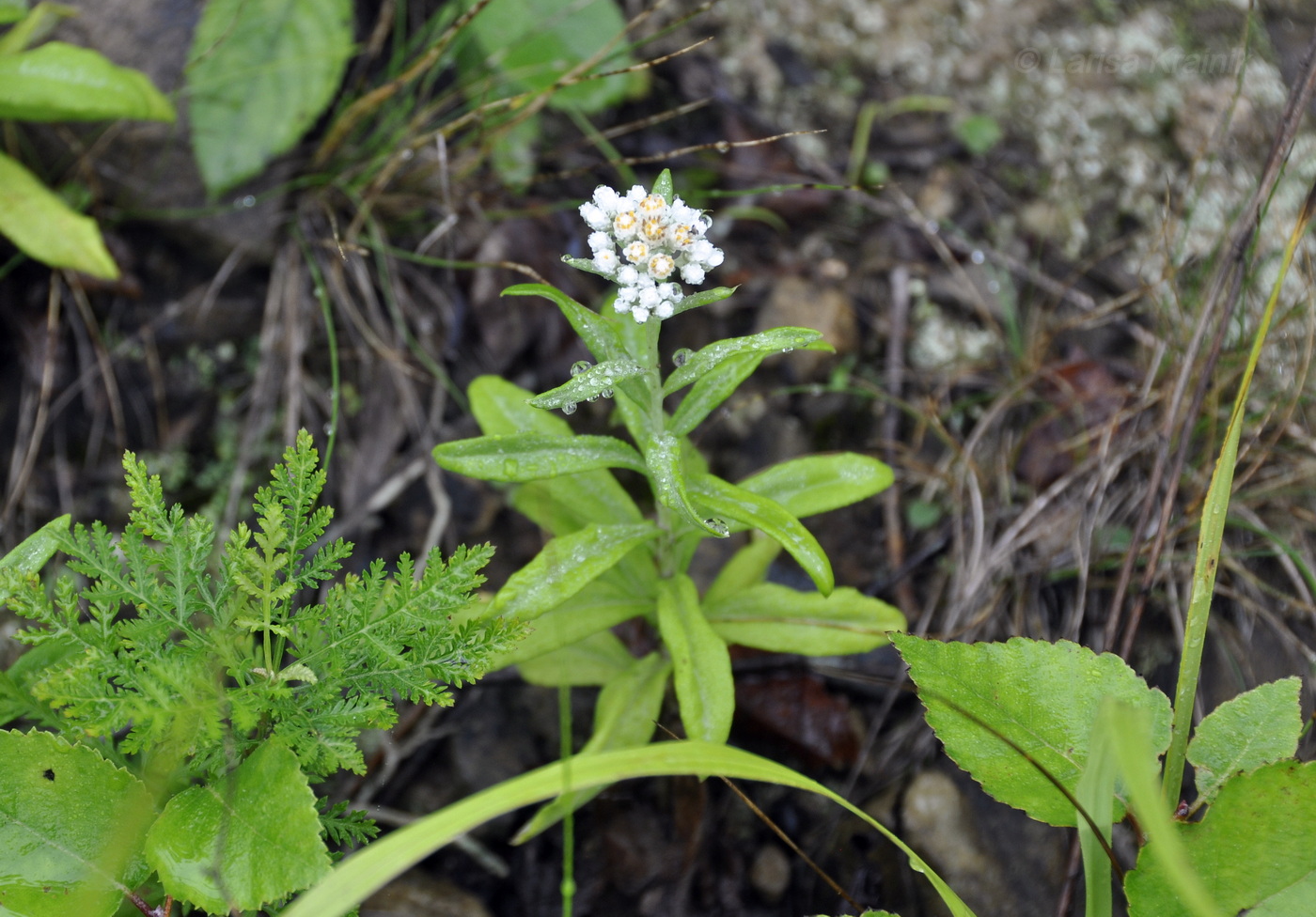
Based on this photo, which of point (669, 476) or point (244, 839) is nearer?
point (244, 839)

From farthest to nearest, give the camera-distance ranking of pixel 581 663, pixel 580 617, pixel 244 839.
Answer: pixel 581 663 → pixel 580 617 → pixel 244 839

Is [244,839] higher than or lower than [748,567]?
higher

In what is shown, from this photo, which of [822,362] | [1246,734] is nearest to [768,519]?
[1246,734]

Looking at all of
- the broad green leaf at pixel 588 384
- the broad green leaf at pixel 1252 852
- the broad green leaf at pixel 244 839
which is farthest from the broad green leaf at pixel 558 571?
the broad green leaf at pixel 1252 852

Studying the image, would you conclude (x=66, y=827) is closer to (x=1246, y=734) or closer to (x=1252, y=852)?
(x=1252, y=852)

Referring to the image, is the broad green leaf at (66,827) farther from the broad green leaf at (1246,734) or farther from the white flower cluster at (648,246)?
the broad green leaf at (1246,734)

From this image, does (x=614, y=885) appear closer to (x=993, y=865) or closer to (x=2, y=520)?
(x=993, y=865)
